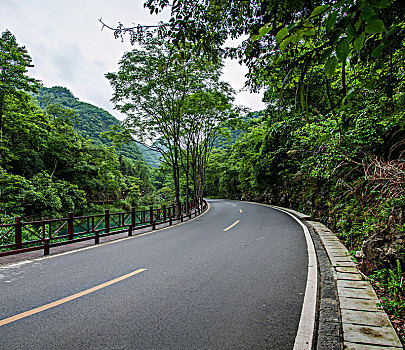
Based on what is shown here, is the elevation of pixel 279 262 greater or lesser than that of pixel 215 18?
lesser

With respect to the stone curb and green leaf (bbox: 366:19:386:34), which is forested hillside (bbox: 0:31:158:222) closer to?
the stone curb

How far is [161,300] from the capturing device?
3.83m

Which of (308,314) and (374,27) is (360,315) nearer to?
(308,314)

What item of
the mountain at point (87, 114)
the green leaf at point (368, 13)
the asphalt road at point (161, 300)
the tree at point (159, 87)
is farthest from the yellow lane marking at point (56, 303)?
the mountain at point (87, 114)

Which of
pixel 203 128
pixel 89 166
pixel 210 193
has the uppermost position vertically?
pixel 203 128

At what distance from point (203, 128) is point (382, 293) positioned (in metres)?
18.6

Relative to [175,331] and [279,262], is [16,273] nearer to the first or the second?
[175,331]

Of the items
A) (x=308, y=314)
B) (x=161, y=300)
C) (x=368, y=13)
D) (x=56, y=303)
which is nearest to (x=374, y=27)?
(x=368, y=13)

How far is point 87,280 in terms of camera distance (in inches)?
190

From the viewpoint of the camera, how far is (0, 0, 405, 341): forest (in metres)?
2.12

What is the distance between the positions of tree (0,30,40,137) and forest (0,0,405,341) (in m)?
0.07

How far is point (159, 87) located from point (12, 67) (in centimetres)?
861

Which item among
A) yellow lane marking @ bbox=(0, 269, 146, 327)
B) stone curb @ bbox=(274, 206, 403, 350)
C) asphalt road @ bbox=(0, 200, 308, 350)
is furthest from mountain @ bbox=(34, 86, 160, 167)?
stone curb @ bbox=(274, 206, 403, 350)

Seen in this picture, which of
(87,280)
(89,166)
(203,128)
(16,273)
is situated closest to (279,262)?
(87,280)
